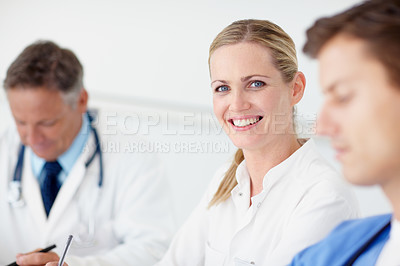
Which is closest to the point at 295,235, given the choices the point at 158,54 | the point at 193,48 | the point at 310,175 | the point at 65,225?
the point at 310,175

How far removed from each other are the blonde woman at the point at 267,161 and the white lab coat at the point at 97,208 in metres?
0.38

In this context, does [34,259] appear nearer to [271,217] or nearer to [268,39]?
[271,217]

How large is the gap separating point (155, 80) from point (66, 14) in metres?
0.53

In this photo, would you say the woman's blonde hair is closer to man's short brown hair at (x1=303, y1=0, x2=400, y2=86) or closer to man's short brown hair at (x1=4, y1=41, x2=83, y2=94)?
man's short brown hair at (x1=303, y1=0, x2=400, y2=86)

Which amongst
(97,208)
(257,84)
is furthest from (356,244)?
(97,208)

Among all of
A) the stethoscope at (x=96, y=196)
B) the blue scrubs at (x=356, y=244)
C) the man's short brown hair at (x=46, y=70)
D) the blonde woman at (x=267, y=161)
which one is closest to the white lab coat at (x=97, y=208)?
the stethoscope at (x=96, y=196)

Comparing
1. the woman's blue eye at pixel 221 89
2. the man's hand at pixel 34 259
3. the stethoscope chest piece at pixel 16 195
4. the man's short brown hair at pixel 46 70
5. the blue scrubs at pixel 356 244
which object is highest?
the man's short brown hair at pixel 46 70

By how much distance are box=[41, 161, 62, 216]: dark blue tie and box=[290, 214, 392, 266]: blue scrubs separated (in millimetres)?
900

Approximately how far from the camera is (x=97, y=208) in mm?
1434

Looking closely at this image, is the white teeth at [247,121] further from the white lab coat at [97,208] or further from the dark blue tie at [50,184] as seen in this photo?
the dark blue tie at [50,184]

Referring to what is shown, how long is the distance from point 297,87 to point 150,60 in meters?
1.25

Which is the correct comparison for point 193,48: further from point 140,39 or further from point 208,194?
point 208,194

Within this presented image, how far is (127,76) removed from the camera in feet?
7.36

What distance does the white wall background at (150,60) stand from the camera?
196 cm
